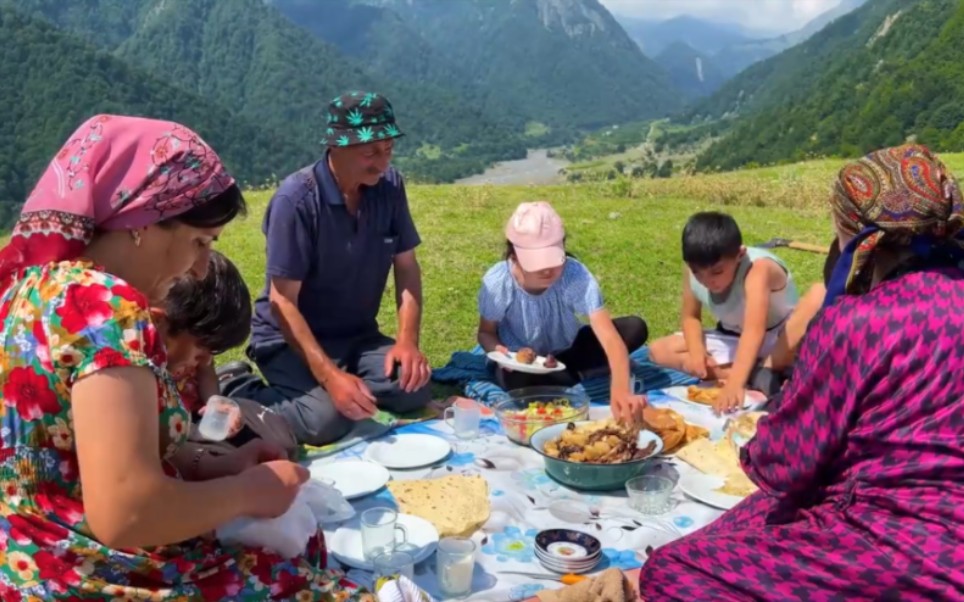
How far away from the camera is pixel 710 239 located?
4.50 metres

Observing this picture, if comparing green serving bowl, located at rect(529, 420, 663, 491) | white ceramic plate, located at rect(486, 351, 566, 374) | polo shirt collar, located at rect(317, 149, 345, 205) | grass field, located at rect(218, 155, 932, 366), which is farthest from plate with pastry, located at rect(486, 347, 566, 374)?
grass field, located at rect(218, 155, 932, 366)

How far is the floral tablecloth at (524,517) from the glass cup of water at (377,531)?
0.35 feet

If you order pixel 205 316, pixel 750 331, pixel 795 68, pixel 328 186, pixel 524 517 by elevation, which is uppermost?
pixel 795 68

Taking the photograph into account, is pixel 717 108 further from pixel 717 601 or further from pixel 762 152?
pixel 717 601

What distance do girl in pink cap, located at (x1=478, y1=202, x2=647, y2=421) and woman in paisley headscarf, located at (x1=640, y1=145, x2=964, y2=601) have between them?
6.39 feet

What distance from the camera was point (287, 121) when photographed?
481ft

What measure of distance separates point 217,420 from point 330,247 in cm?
197

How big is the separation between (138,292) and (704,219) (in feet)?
10.9

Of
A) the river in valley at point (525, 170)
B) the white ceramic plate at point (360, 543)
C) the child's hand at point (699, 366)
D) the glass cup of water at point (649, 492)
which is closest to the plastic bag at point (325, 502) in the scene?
the white ceramic plate at point (360, 543)

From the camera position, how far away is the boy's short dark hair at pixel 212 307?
2961mm

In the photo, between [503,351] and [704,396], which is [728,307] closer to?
[704,396]

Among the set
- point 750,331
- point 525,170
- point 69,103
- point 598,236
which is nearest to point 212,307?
point 750,331

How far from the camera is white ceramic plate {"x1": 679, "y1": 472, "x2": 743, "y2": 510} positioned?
347 centimetres

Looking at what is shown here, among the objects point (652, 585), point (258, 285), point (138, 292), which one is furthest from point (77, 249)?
point (258, 285)
